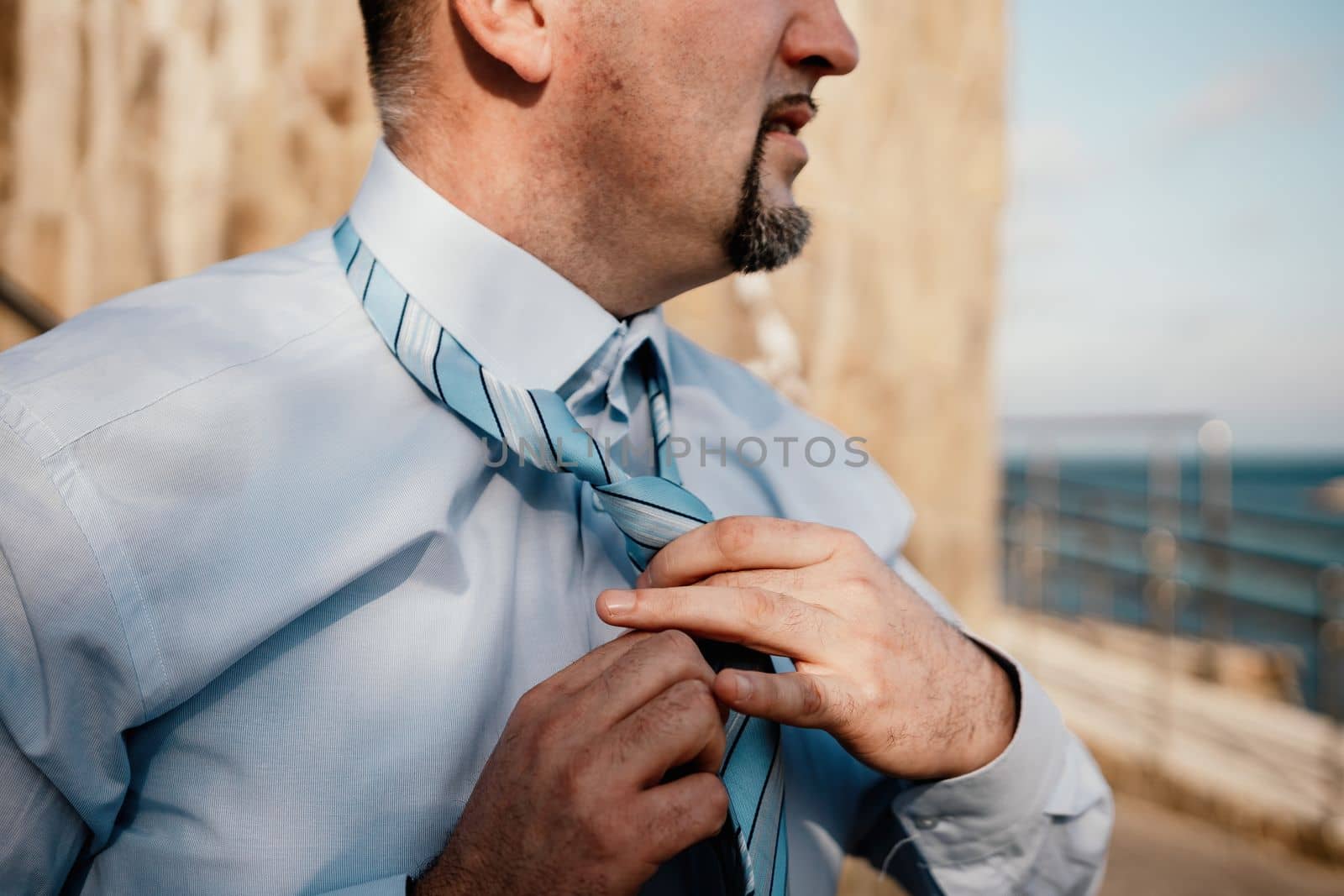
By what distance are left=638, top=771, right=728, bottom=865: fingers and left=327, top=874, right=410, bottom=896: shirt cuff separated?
199 mm

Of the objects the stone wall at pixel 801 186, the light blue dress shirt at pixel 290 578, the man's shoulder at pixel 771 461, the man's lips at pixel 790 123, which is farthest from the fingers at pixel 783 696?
the stone wall at pixel 801 186

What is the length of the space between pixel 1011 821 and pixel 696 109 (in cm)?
86

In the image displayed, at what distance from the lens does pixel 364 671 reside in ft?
2.53

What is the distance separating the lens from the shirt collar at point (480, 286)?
0.93 m

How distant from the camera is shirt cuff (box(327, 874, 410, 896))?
69 cm

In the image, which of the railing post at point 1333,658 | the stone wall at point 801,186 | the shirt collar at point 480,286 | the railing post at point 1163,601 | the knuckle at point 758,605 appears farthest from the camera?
the railing post at point 1163,601

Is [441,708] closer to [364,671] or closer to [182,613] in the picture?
[364,671]

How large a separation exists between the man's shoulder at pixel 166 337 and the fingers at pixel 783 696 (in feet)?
1.69

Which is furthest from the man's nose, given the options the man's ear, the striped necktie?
the striped necktie

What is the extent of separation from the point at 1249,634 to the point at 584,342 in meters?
16.1

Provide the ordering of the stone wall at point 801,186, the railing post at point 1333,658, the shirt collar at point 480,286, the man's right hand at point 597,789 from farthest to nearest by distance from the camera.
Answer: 1. the railing post at point 1333,658
2. the stone wall at point 801,186
3. the shirt collar at point 480,286
4. the man's right hand at point 597,789

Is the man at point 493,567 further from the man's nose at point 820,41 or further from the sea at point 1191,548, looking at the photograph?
the sea at point 1191,548

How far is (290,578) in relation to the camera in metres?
0.75

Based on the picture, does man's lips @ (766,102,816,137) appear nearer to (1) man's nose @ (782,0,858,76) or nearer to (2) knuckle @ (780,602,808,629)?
(1) man's nose @ (782,0,858,76)
